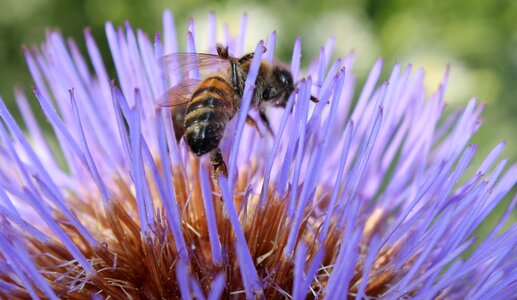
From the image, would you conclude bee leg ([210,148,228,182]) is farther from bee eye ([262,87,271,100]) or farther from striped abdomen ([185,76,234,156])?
bee eye ([262,87,271,100])

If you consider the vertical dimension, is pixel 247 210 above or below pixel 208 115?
below

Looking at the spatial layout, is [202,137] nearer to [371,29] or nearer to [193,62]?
[193,62]

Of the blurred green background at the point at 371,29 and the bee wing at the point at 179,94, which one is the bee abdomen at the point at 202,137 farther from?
the blurred green background at the point at 371,29

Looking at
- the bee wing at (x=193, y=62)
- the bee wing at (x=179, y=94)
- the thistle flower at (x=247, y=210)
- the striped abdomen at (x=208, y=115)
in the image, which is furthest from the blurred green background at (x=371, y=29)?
the striped abdomen at (x=208, y=115)

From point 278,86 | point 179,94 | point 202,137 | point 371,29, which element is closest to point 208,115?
point 202,137

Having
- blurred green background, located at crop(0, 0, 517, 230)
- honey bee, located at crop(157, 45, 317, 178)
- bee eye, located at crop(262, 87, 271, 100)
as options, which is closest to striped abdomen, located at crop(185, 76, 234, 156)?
honey bee, located at crop(157, 45, 317, 178)

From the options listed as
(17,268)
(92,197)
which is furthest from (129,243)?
(92,197)
